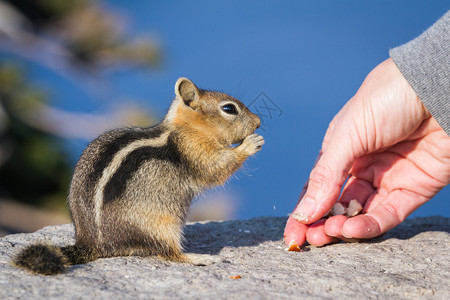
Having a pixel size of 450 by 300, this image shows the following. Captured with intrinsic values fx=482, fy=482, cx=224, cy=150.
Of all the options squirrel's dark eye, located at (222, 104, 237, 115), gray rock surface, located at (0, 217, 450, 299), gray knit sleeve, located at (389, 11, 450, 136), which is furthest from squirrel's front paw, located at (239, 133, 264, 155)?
gray knit sleeve, located at (389, 11, 450, 136)

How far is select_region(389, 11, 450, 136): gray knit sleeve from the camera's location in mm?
3400

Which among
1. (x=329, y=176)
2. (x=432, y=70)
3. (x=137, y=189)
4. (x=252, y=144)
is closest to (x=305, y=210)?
(x=329, y=176)

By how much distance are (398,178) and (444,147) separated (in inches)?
18.0

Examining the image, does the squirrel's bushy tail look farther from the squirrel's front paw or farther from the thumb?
the thumb

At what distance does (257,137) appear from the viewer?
3732 mm

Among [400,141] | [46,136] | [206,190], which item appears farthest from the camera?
[46,136]

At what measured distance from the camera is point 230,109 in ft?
13.0

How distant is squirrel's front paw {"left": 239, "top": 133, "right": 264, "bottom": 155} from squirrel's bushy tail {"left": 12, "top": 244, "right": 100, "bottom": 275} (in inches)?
56.3

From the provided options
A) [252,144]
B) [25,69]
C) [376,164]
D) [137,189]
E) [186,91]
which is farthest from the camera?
[25,69]

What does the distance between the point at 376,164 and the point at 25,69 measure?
9006mm

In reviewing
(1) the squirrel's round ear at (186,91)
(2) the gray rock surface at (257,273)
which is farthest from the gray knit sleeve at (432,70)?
(1) the squirrel's round ear at (186,91)

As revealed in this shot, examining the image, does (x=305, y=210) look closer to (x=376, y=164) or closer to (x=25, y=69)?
(x=376, y=164)

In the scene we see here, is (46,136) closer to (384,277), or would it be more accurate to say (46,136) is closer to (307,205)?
(307,205)

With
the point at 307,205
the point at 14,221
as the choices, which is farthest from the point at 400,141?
the point at 14,221
